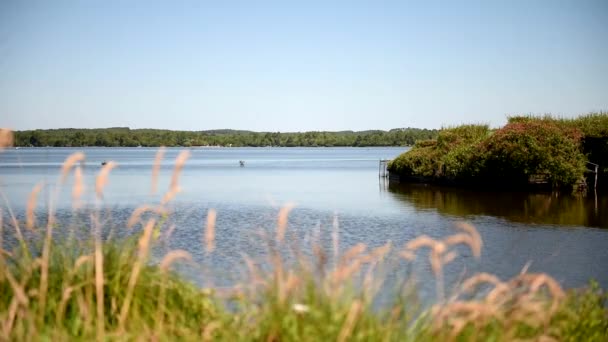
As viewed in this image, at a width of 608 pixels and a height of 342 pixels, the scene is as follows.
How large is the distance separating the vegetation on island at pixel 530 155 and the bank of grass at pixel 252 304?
2906 centimetres

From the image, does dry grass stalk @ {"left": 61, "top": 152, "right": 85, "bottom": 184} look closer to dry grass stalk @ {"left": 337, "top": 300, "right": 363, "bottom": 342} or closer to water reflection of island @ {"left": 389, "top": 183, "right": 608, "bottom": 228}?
dry grass stalk @ {"left": 337, "top": 300, "right": 363, "bottom": 342}

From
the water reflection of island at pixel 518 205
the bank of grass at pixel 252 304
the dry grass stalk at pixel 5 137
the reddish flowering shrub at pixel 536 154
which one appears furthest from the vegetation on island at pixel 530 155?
the dry grass stalk at pixel 5 137

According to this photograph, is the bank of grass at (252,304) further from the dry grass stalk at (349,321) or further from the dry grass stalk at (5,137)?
the dry grass stalk at (5,137)

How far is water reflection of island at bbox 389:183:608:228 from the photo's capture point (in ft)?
75.5

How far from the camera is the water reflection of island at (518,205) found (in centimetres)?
2301

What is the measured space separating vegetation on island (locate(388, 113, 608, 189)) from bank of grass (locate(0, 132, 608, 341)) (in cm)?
2906

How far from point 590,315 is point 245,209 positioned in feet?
66.2

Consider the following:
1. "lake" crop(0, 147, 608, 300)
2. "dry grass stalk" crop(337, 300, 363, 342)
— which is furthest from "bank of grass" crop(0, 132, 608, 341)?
"lake" crop(0, 147, 608, 300)

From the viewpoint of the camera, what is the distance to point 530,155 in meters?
35.0

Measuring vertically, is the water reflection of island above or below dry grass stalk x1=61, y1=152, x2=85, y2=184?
below

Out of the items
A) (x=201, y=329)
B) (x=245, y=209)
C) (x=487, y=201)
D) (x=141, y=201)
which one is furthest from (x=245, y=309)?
(x=487, y=201)

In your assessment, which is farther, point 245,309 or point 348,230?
point 348,230

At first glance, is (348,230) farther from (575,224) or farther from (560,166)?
(560,166)

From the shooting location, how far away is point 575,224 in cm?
2120
